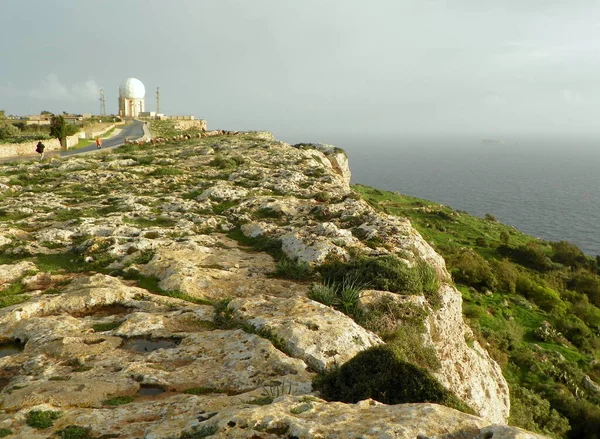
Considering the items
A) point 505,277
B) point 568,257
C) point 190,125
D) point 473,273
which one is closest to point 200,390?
point 473,273

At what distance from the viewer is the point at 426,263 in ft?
54.6

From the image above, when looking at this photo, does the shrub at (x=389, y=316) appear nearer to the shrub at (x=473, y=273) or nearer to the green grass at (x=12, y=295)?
the green grass at (x=12, y=295)

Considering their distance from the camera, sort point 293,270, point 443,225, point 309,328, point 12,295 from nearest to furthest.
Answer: point 309,328 < point 12,295 < point 293,270 < point 443,225

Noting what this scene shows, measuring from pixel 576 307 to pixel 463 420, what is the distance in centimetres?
4949

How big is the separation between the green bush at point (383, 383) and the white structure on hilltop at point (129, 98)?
121 meters

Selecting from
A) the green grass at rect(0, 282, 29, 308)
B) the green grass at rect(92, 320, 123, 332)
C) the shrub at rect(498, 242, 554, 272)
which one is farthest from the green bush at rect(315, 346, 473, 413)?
the shrub at rect(498, 242, 554, 272)

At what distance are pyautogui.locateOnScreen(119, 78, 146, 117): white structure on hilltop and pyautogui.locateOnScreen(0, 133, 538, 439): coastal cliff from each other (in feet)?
317

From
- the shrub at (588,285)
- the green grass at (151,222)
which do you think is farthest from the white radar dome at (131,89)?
the shrub at (588,285)

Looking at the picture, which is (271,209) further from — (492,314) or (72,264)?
(492,314)

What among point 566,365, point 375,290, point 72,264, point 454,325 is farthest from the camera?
point 566,365

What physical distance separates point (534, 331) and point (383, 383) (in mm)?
35858

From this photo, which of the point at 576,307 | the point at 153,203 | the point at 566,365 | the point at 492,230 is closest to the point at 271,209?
the point at 153,203

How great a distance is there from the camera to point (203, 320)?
12.3 meters

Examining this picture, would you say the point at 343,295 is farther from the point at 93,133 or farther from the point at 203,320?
the point at 93,133
